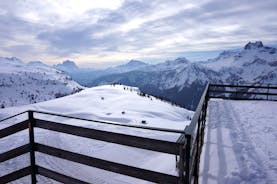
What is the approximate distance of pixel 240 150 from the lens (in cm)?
725

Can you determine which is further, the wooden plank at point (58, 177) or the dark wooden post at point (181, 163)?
the wooden plank at point (58, 177)

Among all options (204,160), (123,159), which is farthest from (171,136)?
(204,160)

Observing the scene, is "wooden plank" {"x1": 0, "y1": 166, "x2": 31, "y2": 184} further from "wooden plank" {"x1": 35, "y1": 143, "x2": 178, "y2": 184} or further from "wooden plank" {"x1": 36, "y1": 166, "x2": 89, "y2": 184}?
"wooden plank" {"x1": 35, "y1": 143, "x2": 178, "y2": 184}

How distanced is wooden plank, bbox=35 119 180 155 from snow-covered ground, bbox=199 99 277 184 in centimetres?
272

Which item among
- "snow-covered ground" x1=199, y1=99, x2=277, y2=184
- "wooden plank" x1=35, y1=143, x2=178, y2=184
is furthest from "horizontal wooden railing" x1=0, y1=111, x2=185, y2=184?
"snow-covered ground" x1=199, y1=99, x2=277, y2=184

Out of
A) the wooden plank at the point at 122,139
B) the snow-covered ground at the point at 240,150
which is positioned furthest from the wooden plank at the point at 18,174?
the snow-covered ground at the point at 240,150

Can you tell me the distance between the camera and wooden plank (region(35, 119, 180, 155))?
318 centimetres

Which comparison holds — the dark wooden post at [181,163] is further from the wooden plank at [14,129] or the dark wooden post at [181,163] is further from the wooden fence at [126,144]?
the wooden plank at [14,129]

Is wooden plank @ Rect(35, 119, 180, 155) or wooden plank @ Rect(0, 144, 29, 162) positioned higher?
wooden plank @ Rect(35, 119, 180, 155)

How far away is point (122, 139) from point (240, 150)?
190 inches

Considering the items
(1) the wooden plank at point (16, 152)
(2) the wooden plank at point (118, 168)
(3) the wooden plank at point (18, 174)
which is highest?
(2) the wooden plank at point (118, 168)

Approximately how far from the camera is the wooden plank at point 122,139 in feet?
10.4

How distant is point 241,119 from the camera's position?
11234mm

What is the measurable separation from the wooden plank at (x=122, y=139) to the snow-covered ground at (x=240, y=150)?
2.72 meters
